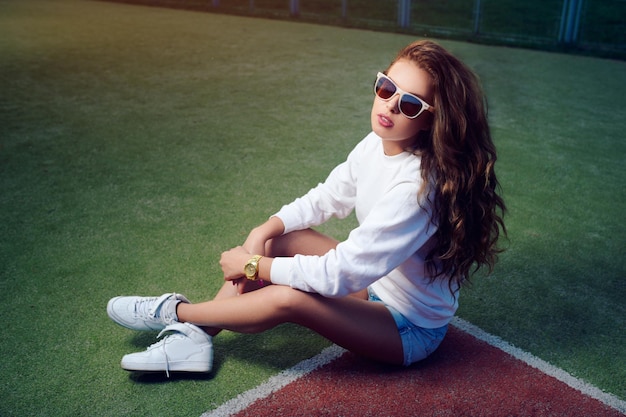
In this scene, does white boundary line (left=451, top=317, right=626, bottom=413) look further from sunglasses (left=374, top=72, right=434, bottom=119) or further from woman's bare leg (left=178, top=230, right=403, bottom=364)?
sunglasses (left=374, top=72, right=434, bottom=119)

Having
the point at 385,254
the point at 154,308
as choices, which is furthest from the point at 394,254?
the point at 154,308

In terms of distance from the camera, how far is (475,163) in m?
2.14

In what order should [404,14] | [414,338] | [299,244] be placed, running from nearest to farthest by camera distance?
[414,338]
[299,244]
[404,14]

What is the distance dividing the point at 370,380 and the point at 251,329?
1.64 ft

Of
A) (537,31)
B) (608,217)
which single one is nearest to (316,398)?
(608,217)

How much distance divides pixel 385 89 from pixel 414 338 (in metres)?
0.93

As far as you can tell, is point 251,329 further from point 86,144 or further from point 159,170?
point 86,144

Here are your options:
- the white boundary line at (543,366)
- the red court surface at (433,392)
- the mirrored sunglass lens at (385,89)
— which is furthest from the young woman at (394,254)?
the white boundary line at (543,366)

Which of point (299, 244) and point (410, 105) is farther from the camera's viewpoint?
point (299, 244)

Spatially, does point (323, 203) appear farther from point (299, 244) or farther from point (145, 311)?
point (145, 311)

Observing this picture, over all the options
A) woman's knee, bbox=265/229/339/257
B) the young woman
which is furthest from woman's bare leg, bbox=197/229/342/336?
the young woman

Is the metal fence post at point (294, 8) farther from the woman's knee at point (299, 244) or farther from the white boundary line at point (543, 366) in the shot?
the white boundary line at point (543, 366)

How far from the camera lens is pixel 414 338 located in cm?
232

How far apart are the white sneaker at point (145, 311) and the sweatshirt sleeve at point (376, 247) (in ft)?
1.97
